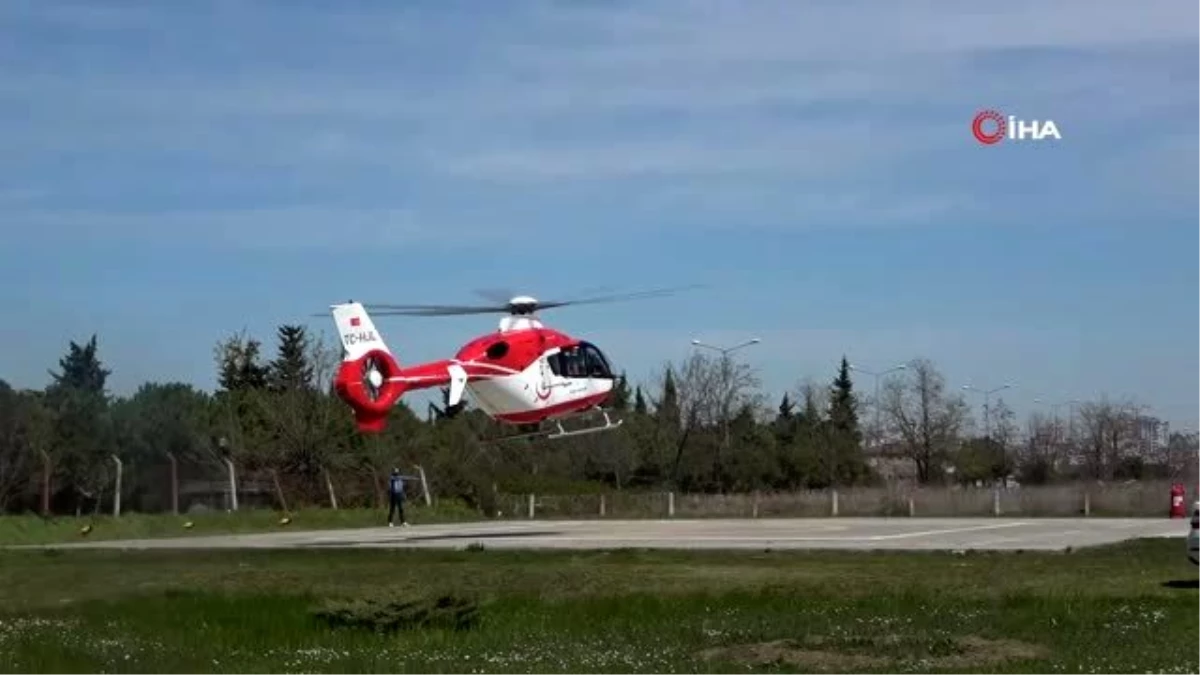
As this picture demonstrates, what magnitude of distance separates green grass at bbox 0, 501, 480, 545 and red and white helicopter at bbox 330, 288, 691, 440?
564 centimetres

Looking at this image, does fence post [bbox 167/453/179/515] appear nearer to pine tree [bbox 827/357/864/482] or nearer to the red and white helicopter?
the red and white helicopter

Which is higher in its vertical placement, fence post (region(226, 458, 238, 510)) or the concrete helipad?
fence post (region(226, 458, 238, 510))

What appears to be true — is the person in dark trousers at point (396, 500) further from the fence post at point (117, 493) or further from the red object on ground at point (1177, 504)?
the red object on ground at point (1177, 504)

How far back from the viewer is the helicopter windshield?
48.3m

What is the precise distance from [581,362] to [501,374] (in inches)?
106

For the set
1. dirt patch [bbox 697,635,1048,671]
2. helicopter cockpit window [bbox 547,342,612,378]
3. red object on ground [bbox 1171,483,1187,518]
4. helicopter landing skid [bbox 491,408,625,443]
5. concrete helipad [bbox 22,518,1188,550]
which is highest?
helicopter cockpit window [bbox 547,342,612,378]

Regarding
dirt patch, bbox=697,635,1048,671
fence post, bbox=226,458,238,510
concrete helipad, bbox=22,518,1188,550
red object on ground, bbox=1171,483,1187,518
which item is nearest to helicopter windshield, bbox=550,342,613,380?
concrete helipad, bbox=22,518,1188,550

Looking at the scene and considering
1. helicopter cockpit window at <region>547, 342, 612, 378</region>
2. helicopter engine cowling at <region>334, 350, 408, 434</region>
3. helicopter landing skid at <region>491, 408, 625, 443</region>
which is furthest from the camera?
helicopter landing skid at <region>491, 408, 625, 443</region>

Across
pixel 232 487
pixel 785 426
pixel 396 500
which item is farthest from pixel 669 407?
pixel 232 487

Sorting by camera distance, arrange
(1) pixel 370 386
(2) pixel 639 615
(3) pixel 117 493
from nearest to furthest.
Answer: (2) pixel 639 615
(3) pixel 117 493
(1) pixel 370 386

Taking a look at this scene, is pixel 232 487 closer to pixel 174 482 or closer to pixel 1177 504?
pixel 174 482

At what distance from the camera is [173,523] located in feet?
144

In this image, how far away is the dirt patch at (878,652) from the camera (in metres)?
14.9

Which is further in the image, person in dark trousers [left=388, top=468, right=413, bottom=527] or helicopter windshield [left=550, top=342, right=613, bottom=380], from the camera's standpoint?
person in dark trousers [left=388, top=468, right=413, bottom=527]
